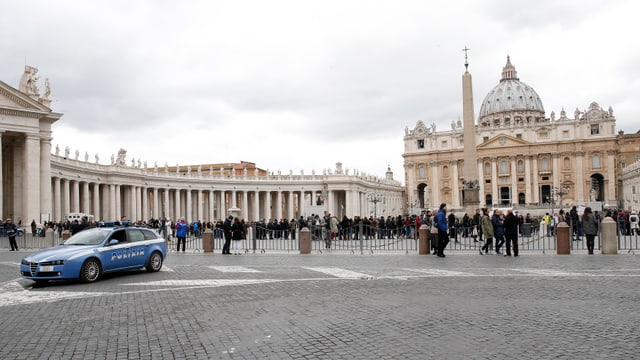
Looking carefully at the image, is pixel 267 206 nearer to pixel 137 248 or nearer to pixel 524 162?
pixel 524 162

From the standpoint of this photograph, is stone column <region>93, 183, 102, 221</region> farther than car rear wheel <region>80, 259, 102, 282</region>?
Yes

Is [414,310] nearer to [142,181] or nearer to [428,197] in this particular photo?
[142,181]

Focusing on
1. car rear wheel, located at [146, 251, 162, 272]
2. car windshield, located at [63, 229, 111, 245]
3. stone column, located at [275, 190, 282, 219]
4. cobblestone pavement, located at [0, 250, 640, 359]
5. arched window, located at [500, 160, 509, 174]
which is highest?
arched window, located at [500, 160, 509, 174]

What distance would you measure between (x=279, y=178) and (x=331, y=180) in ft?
28.7

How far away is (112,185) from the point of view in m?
56.0

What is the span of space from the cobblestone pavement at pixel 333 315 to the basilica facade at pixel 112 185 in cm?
2664

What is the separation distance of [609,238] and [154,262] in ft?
47.6

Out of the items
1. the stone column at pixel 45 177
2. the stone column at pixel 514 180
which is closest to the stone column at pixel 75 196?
the stone column at pixel 45 177

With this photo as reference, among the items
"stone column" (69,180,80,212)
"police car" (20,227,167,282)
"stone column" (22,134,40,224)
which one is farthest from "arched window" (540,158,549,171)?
"police car" (20,227,167,282)

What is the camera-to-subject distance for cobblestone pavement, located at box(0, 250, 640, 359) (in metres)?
6.65

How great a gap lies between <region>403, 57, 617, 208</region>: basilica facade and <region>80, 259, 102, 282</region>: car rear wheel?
8467cm

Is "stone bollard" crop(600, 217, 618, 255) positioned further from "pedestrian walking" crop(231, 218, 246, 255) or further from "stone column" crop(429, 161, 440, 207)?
"stone column" crop(429, 161, 440, 207)

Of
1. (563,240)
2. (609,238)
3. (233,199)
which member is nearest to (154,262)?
(563,240)

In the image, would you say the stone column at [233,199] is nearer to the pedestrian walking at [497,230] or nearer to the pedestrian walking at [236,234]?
the pedestrian walking at [236,234]
